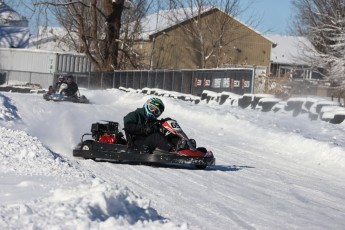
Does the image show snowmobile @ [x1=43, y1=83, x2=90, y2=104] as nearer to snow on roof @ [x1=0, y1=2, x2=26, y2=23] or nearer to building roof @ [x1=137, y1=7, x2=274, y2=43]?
building roof @ [x1=137, y1=7, x2=274, y2=43]

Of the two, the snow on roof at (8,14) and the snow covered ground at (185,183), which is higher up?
the snow on roof at (8,14)

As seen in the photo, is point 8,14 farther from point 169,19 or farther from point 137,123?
point 137,123

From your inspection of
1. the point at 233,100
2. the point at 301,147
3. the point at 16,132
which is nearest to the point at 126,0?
the point at 233,100

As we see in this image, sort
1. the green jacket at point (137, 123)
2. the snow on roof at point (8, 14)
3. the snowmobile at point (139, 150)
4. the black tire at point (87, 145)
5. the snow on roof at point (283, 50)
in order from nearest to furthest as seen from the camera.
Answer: the snowmobile at point (139, 150)
the green jacket at point (137, 123)
the black tire at point (87, 145)
the snow on roof at point (283, 50)
the snow on roof at point (8, 14)

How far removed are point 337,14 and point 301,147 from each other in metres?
25.7

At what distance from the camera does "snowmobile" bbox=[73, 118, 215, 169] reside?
38.5ft

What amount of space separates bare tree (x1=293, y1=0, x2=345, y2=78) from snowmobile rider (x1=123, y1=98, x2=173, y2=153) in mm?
24293

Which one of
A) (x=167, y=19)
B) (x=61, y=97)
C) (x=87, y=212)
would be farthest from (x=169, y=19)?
(x=87, y=212)

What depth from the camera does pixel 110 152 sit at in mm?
12305

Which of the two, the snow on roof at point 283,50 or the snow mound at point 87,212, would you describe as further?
the snow on roof at point 283,50

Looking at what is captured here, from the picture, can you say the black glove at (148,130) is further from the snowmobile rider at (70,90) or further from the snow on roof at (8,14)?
the snow on roof at (8,14)

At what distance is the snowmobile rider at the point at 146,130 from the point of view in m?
11.9

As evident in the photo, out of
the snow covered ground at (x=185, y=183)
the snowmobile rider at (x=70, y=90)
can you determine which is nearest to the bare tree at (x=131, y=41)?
the snowmobile rider at (x=70, y=90)

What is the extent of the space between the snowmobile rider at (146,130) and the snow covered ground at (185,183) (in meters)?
0.38
